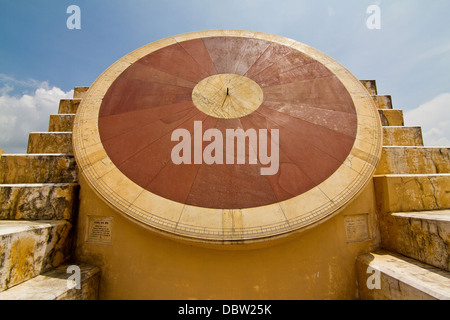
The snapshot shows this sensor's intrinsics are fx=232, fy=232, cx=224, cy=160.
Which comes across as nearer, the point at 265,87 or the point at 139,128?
the point at 139,128

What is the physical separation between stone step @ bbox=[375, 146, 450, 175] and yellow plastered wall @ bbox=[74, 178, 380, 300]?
6.18 ft

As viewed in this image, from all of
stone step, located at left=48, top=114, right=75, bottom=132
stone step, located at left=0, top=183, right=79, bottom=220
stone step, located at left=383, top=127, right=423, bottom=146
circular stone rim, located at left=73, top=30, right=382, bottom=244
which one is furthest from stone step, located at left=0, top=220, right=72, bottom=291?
stone step, located at left=383, top=127, right=423, bottom=146

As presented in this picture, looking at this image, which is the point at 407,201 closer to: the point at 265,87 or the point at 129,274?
the point at 265,87

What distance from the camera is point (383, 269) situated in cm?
293

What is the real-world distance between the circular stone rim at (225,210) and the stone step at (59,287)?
1006 mm

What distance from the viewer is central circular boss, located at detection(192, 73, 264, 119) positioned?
4090mm

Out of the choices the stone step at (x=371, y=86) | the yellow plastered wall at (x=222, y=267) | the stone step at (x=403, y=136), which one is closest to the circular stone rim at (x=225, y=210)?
the yellow plastered wall at (x=222, y=267)

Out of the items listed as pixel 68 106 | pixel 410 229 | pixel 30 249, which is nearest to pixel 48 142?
pixel 68 106

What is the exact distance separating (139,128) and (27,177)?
2.19 metres

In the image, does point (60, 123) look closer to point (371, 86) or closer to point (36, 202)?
point (36, 202)

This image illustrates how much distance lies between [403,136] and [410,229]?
102 inches

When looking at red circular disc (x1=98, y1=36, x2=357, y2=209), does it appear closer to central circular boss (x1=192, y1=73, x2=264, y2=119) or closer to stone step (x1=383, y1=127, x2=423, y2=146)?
central circular boss (x1=192, y1=73, x2=264, y2=119)

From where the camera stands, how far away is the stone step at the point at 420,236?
2.87 metres

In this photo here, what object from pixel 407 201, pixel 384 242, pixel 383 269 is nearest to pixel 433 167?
pixel 407 201
